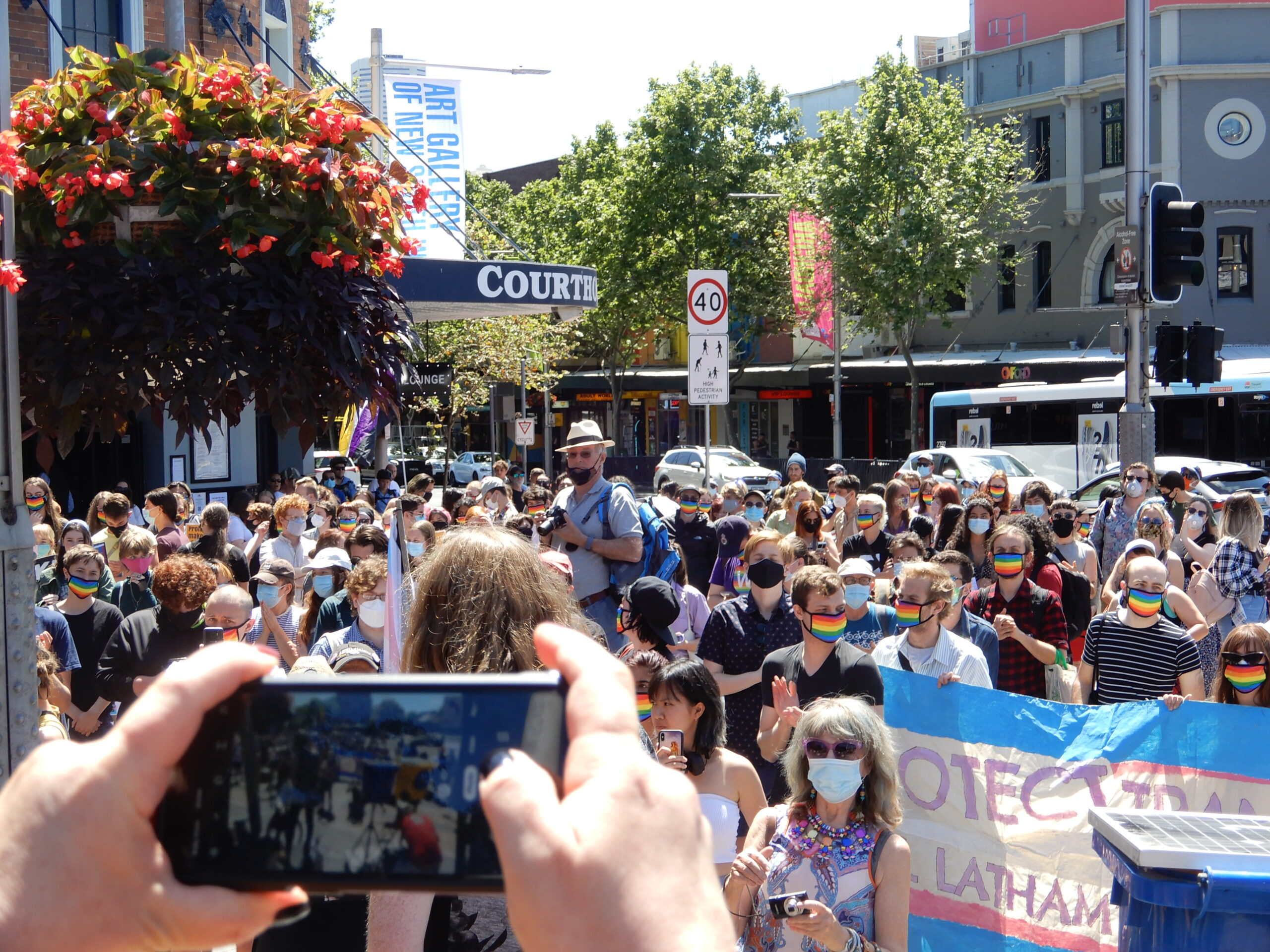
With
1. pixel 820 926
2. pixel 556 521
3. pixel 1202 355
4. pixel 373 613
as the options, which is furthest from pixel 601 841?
pixel 1202 355

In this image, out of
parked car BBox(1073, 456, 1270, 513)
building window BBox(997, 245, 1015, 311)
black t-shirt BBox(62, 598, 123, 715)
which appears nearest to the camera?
black t-shirt BBox(62, 598, 123, 715)

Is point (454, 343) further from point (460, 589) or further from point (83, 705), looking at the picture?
point (460, 589)

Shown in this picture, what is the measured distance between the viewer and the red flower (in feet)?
10.4

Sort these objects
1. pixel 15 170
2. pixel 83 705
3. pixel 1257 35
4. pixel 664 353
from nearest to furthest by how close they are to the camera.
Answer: pixel 15 170
pixel 83 705
pixel 1257 35
pixel 664 353

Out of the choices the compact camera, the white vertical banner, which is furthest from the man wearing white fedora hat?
the white vertical banner

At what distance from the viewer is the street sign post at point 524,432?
86.6 ft

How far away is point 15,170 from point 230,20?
13586mm

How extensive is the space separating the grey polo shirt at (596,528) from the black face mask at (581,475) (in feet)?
0.49

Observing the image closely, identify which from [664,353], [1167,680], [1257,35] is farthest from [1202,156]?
[1167,680]

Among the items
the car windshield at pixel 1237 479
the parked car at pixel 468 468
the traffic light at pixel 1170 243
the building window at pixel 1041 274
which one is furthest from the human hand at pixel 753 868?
the parked car at pixel 468 468

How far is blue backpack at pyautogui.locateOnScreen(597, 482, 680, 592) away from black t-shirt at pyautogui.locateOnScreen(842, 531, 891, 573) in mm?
3032

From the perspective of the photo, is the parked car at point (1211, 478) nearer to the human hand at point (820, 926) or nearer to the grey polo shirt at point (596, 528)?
the grey polo shirt at point (596, 528)

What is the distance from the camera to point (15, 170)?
10.8 ft

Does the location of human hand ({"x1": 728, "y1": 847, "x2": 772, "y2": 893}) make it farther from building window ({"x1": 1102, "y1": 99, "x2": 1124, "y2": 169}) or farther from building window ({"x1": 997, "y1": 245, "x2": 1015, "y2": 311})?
building window ({"x1": 997, "y1": 245, "x2": 1015, "y2": 311})
